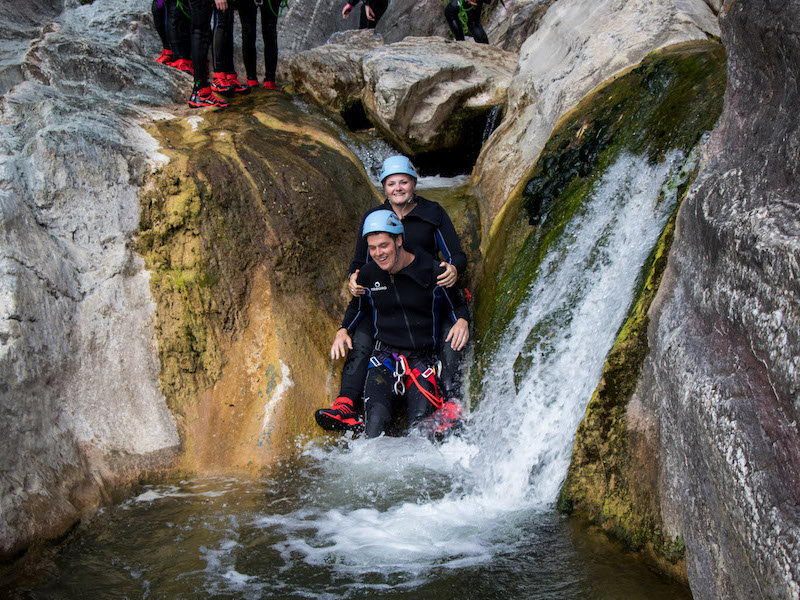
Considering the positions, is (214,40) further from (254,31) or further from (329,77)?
(329,77)

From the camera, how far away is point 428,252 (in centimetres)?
554

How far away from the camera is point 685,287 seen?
9.70 ft

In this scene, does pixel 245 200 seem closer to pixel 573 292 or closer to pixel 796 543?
pixel 573 292

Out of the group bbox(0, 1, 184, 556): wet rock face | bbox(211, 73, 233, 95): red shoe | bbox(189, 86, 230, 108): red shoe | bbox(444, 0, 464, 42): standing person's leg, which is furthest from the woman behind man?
bbox(444, 0, 464, 42): standing person's leg

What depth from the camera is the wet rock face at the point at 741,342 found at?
1997 mm

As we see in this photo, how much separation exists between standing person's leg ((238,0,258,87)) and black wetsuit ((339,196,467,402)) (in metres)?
3.37

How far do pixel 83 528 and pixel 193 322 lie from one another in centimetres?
172

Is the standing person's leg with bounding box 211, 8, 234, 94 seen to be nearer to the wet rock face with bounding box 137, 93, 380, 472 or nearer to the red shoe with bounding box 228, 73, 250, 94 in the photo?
the red shoe with bounding box 228, 73, 250, 94

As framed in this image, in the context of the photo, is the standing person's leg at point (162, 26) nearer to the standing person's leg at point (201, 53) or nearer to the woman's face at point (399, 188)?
the standing person's leg at point (201, 53)

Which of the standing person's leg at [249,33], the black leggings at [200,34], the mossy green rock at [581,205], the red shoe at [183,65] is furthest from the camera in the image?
the red shoe at [183,65]

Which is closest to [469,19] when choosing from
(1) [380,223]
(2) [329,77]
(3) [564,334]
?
(2) [329,77]

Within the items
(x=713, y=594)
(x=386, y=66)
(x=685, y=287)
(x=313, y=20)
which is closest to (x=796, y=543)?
(x=713, y=594)

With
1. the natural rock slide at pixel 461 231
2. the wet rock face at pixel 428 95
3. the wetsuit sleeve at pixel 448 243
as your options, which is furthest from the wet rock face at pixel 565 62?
the wet rock face at pixel 428 95

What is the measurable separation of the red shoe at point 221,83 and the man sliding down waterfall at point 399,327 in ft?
11.7
